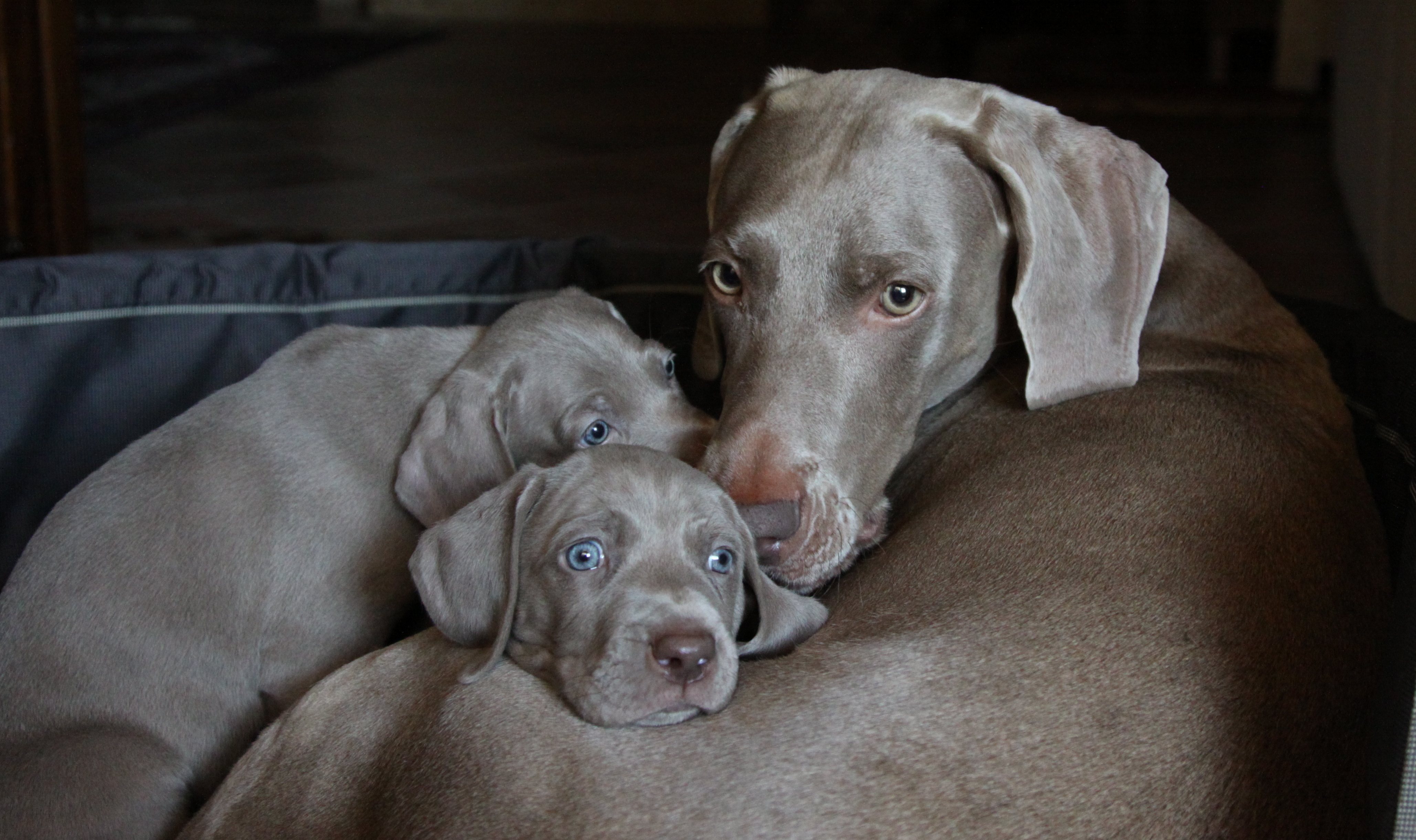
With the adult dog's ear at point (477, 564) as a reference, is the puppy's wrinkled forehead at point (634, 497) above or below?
above

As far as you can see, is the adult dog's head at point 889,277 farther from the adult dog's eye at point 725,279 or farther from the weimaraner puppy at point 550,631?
the weimaraner puppy at point 550,631

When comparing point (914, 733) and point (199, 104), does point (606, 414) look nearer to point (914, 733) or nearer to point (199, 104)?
point (914, 733)

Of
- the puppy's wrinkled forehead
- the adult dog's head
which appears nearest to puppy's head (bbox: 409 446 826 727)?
the puppy's wrinkled forehead

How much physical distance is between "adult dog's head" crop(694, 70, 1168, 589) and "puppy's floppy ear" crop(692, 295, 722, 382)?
0.29 m

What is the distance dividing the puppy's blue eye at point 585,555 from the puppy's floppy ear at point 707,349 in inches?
27.3

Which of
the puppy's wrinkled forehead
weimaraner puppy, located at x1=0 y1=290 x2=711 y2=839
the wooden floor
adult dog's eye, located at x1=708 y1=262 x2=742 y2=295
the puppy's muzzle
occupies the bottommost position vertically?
the wooden floor

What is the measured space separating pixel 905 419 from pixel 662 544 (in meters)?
0.50

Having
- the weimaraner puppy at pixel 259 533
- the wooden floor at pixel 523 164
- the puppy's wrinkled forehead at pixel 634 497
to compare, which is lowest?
the wooden floor at pixel 523 164

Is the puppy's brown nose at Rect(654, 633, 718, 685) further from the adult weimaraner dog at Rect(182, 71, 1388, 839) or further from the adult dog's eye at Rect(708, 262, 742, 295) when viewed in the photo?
the adult dog's eye at Rect(708, 262, 742, 295)

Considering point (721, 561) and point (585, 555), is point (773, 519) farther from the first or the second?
point (585, 555)

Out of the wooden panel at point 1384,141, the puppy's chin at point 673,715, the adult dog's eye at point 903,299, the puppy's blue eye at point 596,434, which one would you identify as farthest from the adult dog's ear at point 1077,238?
the wooden panel at point 1384,141

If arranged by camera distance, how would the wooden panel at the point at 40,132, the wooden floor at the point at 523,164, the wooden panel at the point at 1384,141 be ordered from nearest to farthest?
the wooden panel at the point at 1384,141 < the wooden panel at the point at 40,132 < the wooden floor at the point at 523,164

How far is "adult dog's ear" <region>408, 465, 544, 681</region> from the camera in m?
1.90

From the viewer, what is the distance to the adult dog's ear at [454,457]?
7.55 feet
